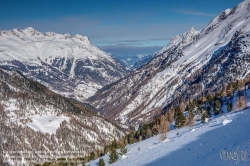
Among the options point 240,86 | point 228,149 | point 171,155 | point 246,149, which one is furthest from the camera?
point 240,86

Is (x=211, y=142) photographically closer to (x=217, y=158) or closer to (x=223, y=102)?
(x=217, y=158)

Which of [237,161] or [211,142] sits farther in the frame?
[211,142]

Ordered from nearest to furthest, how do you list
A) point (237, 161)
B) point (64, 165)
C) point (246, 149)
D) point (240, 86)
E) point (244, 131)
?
point (237, 161) → point (246, 149) → point (244, 131) → point (64, 165) → point (240, 86)

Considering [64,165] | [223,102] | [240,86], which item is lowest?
[64,165]

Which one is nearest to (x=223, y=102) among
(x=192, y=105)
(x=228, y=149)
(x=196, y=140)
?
(x=192, y=105)

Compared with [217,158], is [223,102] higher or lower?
higher

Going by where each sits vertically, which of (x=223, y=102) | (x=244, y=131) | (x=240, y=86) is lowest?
(x=244, y=131)

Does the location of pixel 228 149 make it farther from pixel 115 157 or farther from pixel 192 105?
pixel 192 105

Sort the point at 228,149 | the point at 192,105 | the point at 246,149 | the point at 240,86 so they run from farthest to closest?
the point at 240,86
the point at 192,105
the point at 228,149
the point at 246,149

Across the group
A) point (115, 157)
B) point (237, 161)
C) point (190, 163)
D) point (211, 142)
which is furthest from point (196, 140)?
point (115, 157)
